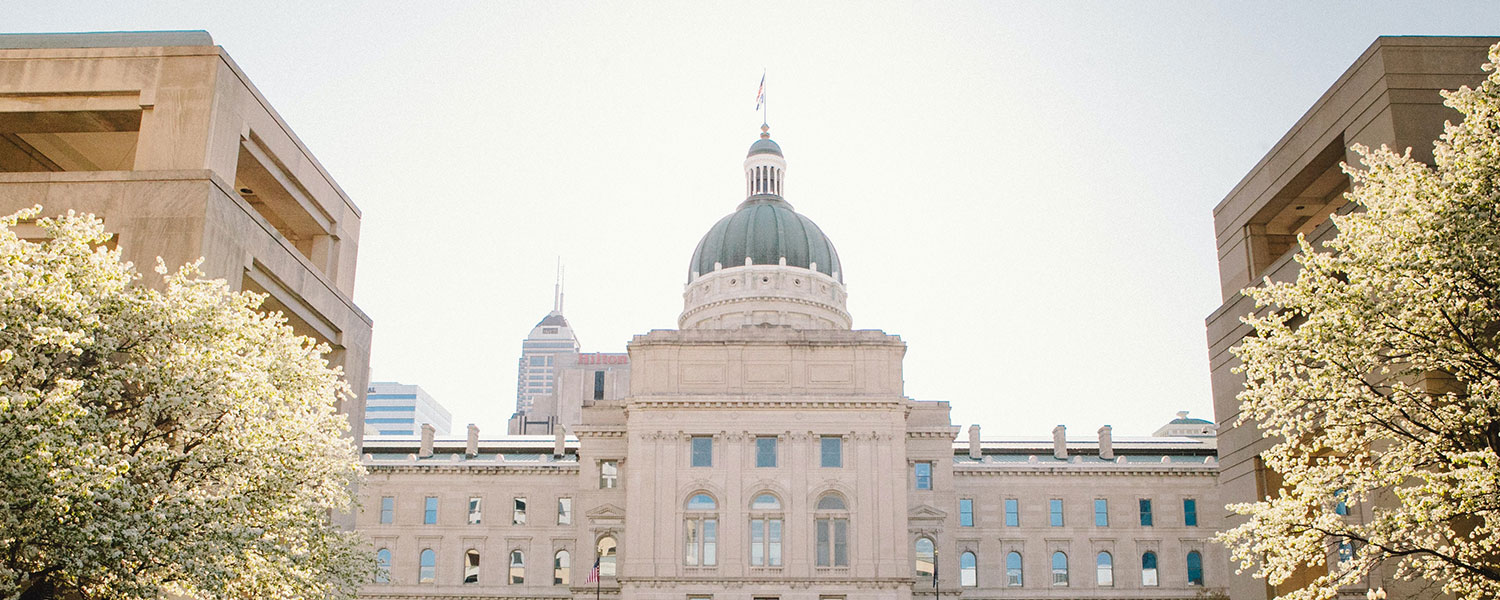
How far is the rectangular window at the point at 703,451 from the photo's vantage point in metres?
75.5

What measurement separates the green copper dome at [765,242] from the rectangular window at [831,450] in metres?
33.9

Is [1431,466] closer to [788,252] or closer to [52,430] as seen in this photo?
[52,430]

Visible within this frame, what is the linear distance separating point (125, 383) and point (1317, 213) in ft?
99.9

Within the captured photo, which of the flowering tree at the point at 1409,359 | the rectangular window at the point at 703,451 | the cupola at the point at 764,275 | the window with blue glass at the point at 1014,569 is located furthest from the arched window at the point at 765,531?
the flowering tree at the point at 1409,359

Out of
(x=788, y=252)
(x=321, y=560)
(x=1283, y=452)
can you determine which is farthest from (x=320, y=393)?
(x=788, y=252)

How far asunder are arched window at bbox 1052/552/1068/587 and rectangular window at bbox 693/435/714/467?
88.9 ft

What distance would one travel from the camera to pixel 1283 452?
85.8 feet

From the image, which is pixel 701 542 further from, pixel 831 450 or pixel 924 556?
pixel 924 556

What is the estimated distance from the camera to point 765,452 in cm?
7569

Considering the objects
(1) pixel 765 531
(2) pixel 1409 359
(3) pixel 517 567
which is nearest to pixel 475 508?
(3) pixel 517 567

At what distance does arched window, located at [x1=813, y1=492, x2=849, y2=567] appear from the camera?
7400 cm

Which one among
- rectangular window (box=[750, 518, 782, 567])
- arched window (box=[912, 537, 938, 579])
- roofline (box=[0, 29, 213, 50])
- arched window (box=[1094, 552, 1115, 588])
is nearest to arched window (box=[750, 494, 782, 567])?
rectangular window (box=[750, 518, 782, 567])

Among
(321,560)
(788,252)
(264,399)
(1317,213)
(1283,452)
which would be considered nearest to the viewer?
(1283,452)

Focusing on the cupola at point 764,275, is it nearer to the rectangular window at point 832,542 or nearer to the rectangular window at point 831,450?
the rectangular window at point 831,450
